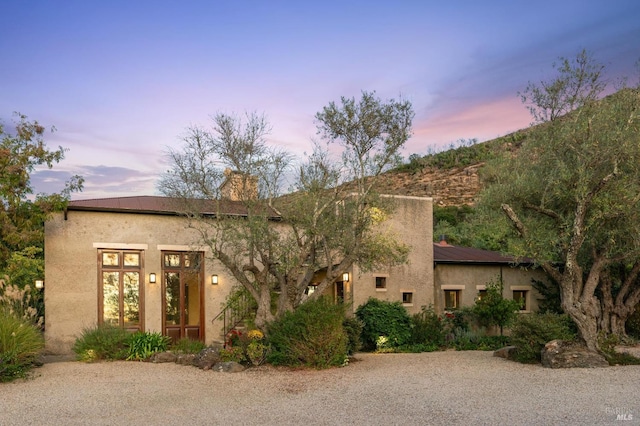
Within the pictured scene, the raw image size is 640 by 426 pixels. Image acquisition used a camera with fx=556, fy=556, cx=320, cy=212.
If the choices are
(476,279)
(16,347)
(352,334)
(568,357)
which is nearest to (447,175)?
(476,279)

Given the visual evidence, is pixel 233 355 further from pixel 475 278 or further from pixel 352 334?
pixel 475 278

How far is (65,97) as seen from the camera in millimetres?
14281

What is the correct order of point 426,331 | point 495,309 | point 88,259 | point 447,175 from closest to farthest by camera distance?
point 88,259 < point 426,331 < point 495,309 < point 447,175

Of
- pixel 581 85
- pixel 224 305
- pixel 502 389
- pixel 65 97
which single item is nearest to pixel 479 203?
pixel 581 85

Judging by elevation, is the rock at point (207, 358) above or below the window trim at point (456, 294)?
below

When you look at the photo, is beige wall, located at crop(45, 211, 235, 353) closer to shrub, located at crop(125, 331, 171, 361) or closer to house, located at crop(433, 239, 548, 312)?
shrub, located at crop(125, 331, 171, 361)

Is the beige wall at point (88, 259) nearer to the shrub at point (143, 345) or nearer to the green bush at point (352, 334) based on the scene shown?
the shrub at point (143, 345)

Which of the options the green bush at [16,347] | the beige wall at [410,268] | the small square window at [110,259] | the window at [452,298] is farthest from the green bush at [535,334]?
the green bush at [16,347]

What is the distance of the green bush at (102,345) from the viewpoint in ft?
43.3

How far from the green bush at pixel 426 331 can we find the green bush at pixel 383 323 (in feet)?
0.87

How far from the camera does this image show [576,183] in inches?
488

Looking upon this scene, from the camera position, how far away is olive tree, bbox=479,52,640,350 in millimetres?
12219

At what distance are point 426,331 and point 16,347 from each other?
10.7 m

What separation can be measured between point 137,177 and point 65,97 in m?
5.51
